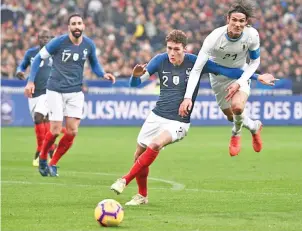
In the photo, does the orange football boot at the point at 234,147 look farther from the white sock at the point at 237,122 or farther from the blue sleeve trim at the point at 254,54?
the blue sleeve trim at the point at 254,54

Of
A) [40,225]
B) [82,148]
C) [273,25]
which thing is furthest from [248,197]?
[273,25]

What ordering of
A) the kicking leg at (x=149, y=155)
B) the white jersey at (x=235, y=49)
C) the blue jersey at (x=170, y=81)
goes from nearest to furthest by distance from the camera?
the kicking leg at (x=149, y=155) → the blue jersey at (x=170, y=81) → the white jersey at (x=235, y=49)

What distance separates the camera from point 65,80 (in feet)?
50.2

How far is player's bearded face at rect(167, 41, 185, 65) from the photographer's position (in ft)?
38.0

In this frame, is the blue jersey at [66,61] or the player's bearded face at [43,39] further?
the player's bearded face at [43,39]

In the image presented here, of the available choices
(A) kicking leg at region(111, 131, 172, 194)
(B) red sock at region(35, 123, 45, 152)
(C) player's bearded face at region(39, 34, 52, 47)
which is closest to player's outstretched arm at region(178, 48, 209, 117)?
(A) kicking leg at region(111, 131, 172, 194)

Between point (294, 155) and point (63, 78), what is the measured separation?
21.5 ft

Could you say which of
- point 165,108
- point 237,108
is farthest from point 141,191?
point 237,108

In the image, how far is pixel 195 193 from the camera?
12.8m

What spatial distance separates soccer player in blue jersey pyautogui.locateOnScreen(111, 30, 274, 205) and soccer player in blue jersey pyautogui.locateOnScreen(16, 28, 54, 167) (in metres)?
5.30

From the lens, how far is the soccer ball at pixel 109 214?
31.6ft

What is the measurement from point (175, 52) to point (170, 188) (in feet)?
8.83

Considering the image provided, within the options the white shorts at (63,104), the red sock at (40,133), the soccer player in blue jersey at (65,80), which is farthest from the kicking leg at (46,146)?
the red sock at (40,133)

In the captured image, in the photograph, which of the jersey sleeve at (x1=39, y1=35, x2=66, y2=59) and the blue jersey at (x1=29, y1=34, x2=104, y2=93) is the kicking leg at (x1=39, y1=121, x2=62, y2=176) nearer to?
the blue jersey at (x1=29, y1=34, x2=104, y2=93)
